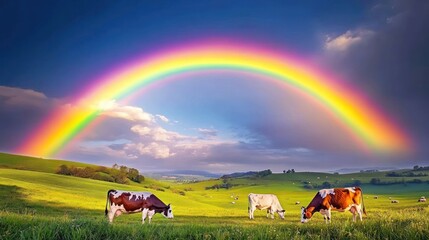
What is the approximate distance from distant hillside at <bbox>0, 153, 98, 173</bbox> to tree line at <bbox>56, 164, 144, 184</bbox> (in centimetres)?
530

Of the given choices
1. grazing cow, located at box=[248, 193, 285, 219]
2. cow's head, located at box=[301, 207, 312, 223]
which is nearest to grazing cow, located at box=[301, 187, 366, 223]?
cow's head, located at box=[301, 207, 312, 223]

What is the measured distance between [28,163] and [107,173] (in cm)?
2692

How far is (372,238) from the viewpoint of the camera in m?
8.45

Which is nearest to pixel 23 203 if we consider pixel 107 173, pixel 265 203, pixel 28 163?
pixel 265 203

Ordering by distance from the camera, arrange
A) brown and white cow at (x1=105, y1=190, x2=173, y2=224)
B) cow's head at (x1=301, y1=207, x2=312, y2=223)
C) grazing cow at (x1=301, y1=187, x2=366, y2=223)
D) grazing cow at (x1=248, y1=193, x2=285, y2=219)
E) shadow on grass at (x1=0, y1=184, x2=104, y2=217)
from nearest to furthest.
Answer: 1. brown and white cow at (x1=105, y1=190, x2=173, y2=224)
2. grazing cow at (x1=301, y1=187, x2=366, y2=223)
3. cow's head at (x1=301, y1=207, x2=312, y2=223)
4. shadow on grass at (x1=0, y1=184, x2=104, y2=217)
5. grazing cow at (x1=248, y1=193, x2=285, y2=219)

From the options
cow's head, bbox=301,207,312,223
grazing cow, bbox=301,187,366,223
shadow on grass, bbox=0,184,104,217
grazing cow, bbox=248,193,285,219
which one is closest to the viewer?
grazing cow, bbox=301,187,366,223

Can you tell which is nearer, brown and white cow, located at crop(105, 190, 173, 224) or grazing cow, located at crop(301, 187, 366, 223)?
brown and white cow, located at crop(105, 190, 173, 224)

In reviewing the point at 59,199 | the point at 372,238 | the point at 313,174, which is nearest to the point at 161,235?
the point at 372,238

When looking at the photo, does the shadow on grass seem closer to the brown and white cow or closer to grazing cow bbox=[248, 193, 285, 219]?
the brown and white cow

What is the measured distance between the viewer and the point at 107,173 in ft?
339

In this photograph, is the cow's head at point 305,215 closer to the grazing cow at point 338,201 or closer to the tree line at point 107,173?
the grazing cow at point 338,201

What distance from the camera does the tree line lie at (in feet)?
320

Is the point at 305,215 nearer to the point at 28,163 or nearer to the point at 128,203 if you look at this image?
the point at 128,203

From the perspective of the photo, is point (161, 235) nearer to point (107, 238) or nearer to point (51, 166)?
point (107, 238)
